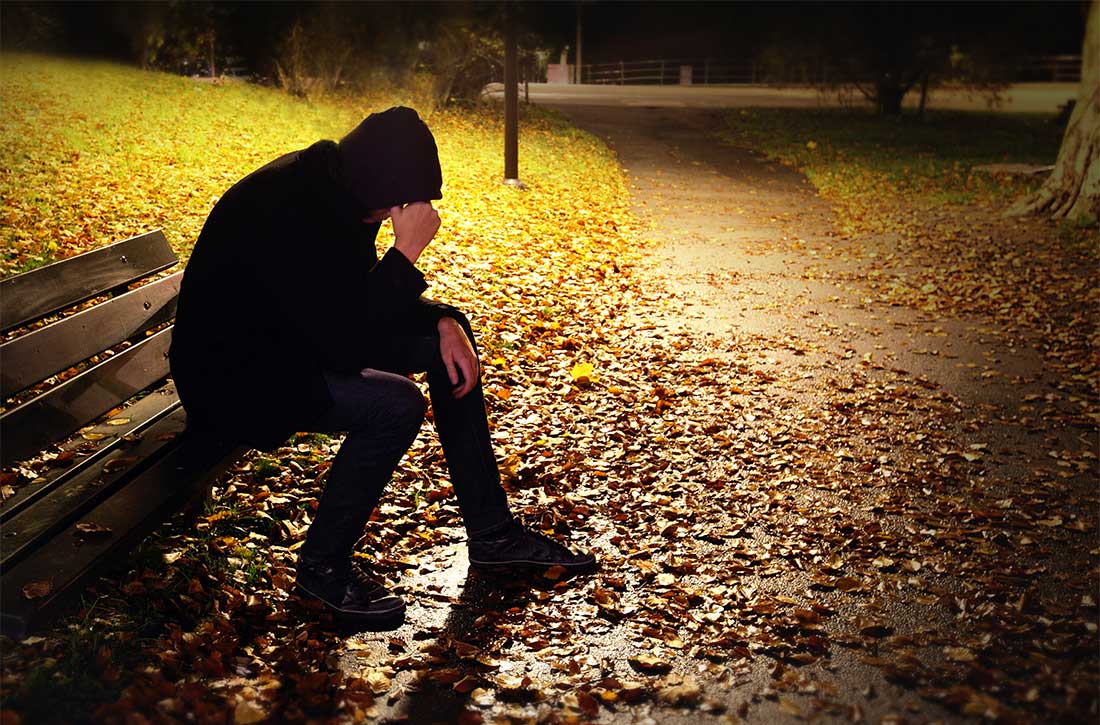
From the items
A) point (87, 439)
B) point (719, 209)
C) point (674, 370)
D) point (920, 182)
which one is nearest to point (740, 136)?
point (920, 182)

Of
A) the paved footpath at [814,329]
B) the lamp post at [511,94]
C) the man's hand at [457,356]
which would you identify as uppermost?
the lamp post at [511,94]

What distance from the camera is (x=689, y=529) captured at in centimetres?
410

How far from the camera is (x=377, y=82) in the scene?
67.6ft

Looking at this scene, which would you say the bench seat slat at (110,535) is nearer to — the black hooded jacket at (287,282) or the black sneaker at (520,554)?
the black hooded jacket at (287,282)

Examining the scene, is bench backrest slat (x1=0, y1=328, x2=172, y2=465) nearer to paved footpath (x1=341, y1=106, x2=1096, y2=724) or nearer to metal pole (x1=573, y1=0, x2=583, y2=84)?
paved footpath (x1=341, y1=106, x2=1096, y2=724)

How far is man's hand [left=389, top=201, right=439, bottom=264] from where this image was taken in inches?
123

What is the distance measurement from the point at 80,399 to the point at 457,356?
1.28m

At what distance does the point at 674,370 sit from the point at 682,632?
2971 millimetres

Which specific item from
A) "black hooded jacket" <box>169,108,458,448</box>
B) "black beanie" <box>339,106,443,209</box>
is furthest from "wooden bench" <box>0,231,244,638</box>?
"black beanie" <box>339,106,443,209</box>

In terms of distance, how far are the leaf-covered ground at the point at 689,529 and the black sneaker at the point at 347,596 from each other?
7 centimetres

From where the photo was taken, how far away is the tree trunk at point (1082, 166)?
36.0 feet

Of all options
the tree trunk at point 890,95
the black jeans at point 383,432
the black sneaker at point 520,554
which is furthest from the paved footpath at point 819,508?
the tree trunk at point 890,95

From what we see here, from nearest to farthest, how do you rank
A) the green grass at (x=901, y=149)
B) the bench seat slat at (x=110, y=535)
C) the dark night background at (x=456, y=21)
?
the bench seat slat at (x=110, y=535)
the green grass at (x=901, y=149)
the dark night background at (x=456, y=21)

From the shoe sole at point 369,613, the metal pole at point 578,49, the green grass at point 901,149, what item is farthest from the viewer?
the metal pole at point 578,49
